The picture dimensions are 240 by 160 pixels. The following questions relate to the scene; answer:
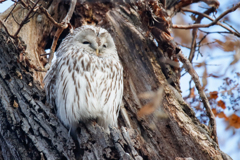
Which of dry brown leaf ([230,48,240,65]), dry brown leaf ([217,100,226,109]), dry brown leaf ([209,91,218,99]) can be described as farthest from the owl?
dry brown leaf ([230,48,240,65])

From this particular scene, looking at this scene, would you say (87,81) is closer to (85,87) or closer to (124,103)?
(85,87)

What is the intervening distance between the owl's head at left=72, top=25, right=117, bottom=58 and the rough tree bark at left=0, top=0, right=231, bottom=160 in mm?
255

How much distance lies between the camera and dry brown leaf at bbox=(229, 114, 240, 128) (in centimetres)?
379

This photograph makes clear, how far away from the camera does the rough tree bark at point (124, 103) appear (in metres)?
2.83

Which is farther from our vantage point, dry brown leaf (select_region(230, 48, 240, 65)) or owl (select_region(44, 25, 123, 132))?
owl (select_region(44, 25, 123, 132))

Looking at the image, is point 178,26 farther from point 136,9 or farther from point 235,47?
point 235,47

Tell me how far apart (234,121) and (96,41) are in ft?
6.85

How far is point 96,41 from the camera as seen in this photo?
11.9 feet

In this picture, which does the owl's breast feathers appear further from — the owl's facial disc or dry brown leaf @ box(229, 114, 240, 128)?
dry brown leaf @ box(229, 114, 240, 128)

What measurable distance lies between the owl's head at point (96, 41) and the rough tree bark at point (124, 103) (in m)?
0.26

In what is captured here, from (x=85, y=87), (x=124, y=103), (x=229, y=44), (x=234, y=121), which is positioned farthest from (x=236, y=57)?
(x=234, y=121)

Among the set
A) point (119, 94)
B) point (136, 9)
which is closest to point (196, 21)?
point (136, 9)

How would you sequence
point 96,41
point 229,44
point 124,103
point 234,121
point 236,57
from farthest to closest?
point 234,121 → point 124,103 → point 96,41 → point 229,44 → point 236,57

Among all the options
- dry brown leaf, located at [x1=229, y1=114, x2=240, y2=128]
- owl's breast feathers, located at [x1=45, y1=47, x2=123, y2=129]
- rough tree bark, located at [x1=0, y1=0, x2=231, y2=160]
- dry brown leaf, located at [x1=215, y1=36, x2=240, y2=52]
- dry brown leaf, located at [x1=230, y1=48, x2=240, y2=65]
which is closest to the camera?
dry brown leaf, located at [x1=230, y1=48, x2=240, y2=65]
